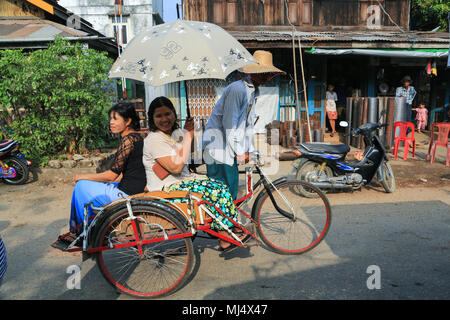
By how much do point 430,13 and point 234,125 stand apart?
15.2 metres

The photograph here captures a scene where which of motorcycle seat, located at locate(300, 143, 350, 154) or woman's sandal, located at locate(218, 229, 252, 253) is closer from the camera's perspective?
woman's sandal, located at locate(218, 229, 252, 253)

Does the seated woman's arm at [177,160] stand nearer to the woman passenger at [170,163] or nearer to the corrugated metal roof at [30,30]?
the woman passenger at [170,163]

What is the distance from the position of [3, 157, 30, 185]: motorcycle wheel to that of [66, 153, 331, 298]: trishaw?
394 centimetres

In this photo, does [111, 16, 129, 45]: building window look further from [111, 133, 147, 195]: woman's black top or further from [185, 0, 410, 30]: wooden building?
[111, 133, 147, 195]: woman's black top

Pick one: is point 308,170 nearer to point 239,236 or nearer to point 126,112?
point 239,236

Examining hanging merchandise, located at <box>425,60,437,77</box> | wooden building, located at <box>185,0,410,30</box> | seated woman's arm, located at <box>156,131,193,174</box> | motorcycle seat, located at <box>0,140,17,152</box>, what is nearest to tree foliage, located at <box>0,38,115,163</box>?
motorcycle seat, located at <box>0,140,17,152</box>

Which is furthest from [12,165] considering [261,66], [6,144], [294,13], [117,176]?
[294,13]

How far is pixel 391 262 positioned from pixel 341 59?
401 inches

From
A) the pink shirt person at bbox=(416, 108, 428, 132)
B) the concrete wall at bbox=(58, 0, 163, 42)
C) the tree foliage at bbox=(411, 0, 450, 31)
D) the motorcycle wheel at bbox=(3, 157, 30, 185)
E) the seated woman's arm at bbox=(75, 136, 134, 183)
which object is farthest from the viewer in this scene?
the concrete wall at bbox=(58, 0, 163, 42)

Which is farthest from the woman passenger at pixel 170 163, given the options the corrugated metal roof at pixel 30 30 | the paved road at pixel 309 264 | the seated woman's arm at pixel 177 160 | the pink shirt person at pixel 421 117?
the pink shirt person at pixel 421 117

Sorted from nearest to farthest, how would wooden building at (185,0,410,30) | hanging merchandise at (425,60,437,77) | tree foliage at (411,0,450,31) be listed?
hanging merchandise at (425,60,437,77) < wooden building at (185,0,410,30) < tree foliage at (411,0,450,31)

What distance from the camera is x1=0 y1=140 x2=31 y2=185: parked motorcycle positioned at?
6.44m

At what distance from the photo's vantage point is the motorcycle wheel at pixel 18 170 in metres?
6.46
